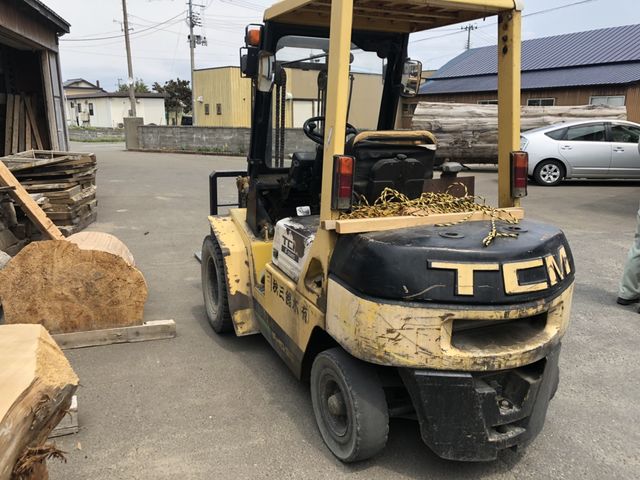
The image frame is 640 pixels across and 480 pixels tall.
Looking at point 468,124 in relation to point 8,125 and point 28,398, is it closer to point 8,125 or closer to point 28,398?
point 8,125

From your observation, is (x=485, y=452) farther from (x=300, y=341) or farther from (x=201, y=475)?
(x=201, y=475)

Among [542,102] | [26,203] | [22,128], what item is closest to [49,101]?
[22,128]

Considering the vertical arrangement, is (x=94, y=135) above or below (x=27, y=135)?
above

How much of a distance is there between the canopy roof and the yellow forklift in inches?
0.6

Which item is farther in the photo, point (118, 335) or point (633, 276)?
point (633, 276)

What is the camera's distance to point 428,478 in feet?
9.51

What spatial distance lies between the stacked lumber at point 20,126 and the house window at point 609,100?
1844cm

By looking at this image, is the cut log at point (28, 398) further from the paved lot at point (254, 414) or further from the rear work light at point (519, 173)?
the rear work light at point (519, 173)

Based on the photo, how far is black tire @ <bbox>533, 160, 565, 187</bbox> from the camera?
47.0 feet

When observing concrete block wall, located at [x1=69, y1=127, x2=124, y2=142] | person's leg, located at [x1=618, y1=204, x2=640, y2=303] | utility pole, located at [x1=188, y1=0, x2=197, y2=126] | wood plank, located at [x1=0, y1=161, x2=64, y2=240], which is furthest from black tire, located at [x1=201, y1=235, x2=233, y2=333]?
concrete block wall, located at [x1=69, y1=127, x2=124, y2=142]

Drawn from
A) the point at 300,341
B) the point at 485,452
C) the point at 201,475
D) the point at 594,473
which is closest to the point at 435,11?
the point at 300,341

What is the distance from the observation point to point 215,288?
16.2 feet

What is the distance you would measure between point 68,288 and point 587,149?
530 inches

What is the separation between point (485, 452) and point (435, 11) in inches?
104
